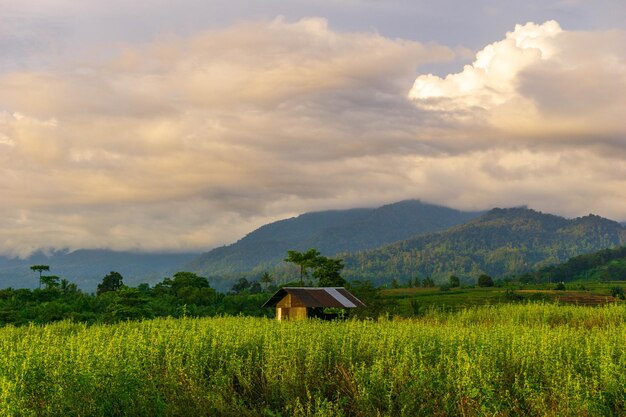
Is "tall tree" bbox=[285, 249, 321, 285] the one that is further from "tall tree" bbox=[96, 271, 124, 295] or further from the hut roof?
"tall tree" bbox=[96, 271, 124, 295]

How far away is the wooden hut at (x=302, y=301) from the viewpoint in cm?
3388

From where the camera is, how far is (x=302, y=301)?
33906 millimetres

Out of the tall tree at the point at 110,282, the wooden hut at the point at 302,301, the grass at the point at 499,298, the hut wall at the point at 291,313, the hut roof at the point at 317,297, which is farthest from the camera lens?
the tall tree at the point at 110,282

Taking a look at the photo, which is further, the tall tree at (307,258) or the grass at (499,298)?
the tall tree at (307,258)

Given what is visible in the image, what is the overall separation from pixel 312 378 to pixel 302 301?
69.8 feet

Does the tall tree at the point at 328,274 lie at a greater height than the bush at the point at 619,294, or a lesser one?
greater

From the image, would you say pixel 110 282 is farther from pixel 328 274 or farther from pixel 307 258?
pixel 328 274

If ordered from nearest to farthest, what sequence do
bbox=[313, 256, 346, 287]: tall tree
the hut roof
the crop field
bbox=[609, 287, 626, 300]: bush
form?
the crop field, the hut roof, bbox=[313, 256, 346, 287]: tall tree, bbox=[609, 287, 626, 300]: bush

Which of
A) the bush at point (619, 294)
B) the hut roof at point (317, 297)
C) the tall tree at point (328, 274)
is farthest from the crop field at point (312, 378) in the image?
the bush at point (619, 294)

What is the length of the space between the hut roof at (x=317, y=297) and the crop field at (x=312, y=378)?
17.8 metres

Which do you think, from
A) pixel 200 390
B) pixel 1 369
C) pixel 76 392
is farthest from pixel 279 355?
pixel 1 369

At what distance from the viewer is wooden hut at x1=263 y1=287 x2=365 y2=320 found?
1334 inches

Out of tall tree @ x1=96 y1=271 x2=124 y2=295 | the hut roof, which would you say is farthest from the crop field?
tall tree @ x1=96 y1=271 x2=124 y2=295

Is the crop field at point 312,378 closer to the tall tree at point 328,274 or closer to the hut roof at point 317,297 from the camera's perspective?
the hut roof at point 317,297
